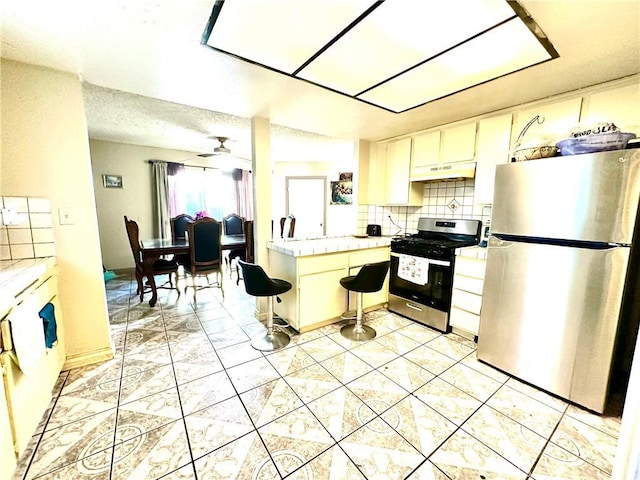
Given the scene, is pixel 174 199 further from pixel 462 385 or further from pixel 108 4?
pixel 462 385

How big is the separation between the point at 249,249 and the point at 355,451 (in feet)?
9.58

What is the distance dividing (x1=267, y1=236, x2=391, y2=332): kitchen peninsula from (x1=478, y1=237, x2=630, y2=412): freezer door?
1229mm

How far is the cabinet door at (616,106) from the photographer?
5.77ft

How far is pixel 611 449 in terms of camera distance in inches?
52.2

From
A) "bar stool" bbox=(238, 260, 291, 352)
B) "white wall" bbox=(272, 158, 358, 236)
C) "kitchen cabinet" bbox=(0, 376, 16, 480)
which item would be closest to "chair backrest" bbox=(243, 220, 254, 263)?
"bar stool" bbox=(238, 260, 291, 352)

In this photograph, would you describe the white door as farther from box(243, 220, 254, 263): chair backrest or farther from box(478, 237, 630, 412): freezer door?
box(478, 237, 630, 412): freezer door

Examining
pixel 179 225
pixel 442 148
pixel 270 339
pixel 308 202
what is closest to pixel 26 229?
pixel 270 339

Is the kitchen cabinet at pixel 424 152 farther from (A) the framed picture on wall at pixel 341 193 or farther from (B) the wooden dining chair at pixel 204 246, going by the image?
(A) the framed picture on wall at pixel 341 193

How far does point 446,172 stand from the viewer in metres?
2.71

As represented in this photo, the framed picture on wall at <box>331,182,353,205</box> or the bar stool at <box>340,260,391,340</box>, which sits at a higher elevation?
the framed picture on wall at <box>331,182,353,205</box>

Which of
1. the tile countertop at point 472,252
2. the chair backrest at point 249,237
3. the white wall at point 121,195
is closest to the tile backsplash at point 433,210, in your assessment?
the tile countertop at point 472,252

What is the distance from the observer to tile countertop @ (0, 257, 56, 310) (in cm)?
117

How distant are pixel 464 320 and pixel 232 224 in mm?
4003

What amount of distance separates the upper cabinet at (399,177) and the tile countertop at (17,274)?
3.26m
